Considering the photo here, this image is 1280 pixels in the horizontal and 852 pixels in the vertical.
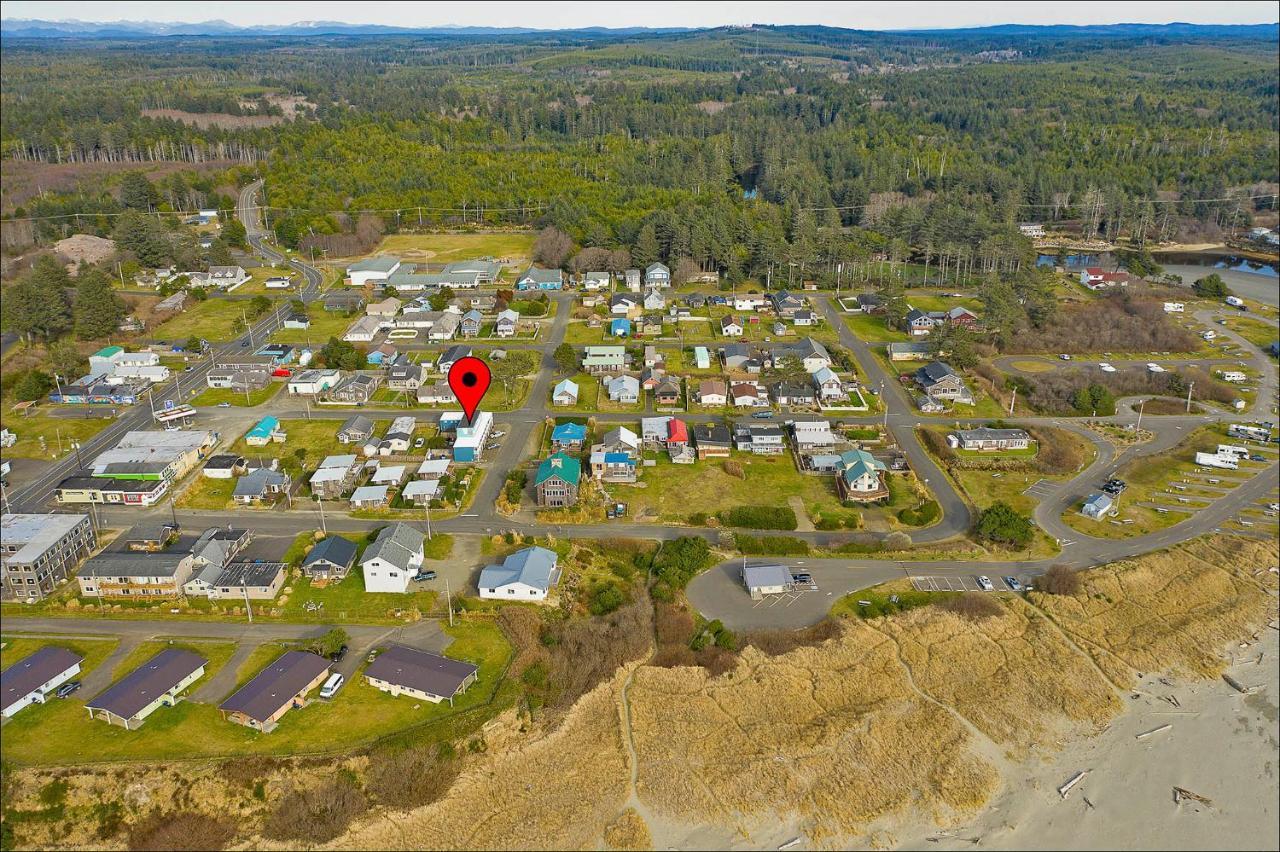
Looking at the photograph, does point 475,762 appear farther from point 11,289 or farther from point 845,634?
point 11,289

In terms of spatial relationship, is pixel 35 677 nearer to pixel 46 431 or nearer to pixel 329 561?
pixel 329 561

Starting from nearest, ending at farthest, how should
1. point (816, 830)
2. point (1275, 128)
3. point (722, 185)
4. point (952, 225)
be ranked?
point (816, 830)
point (952, 225)
point (722, 185)
point (1275, 128)

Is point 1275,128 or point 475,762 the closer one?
point 475,762

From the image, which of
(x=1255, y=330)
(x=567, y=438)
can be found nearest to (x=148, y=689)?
(x=567, y=438)

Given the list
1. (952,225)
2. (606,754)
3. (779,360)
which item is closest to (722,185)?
(952,225)

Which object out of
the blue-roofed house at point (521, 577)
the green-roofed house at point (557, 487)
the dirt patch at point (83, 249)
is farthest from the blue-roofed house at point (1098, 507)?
the dirt patch at point (83, 249)

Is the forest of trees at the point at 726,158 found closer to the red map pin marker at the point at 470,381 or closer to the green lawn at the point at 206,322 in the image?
the green lawn at the point at 206,322

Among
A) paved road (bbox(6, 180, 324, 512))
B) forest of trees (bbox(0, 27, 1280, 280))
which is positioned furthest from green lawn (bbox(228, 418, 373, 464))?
forest of trees (bbox(0, 27, 1280, 280))

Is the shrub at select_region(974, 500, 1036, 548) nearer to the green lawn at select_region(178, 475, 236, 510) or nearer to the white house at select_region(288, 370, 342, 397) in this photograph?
the green lawn at select_region(178, 475, 236, 510)
